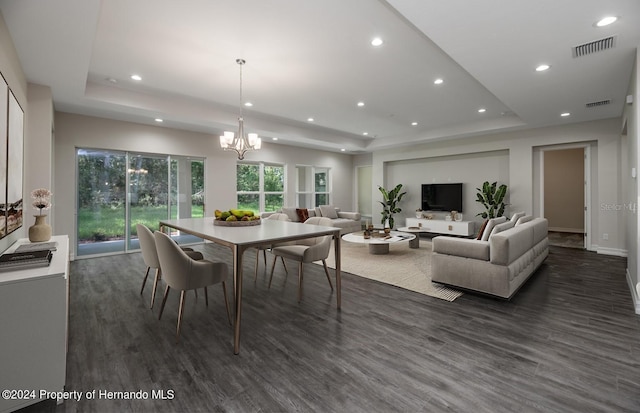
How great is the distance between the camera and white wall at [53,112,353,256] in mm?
5129

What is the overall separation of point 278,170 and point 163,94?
405cm

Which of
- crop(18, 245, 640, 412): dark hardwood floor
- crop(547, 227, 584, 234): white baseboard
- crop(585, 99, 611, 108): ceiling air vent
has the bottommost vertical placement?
crop(18, 245, 640, 412): dark hardwood floor

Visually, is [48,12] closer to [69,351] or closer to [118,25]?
[118,25]

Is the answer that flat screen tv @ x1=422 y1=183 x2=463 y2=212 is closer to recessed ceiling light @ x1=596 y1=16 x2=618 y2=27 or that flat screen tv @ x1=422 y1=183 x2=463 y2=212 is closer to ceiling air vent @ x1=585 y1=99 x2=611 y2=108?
ceiling air vent @ x1=585 y1=99 x2=611 y2=108

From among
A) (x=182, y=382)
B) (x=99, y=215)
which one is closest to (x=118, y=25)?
(x=182, y=382)

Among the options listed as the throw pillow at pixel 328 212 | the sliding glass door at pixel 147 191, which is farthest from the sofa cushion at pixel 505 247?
the sliding glass door at pixel 147 191

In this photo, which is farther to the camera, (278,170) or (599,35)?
(278,170)

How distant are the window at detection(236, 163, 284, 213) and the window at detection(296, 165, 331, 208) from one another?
0.67m

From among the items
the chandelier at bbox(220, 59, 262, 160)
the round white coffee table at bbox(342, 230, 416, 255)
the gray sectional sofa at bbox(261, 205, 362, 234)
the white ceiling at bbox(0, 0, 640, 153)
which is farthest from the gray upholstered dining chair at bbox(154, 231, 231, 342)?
the gray sectional sofa at bbox(261, 205, 362, 234)

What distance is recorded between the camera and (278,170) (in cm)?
851

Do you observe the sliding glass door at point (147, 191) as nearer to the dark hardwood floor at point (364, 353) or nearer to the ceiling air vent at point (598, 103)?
the dark hardwood floor at point (364, 353)

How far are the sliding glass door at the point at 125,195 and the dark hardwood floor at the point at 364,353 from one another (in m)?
2.55

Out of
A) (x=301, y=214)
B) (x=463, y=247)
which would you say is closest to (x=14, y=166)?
(x=463, y=247)

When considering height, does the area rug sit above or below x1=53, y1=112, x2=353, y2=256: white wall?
below
